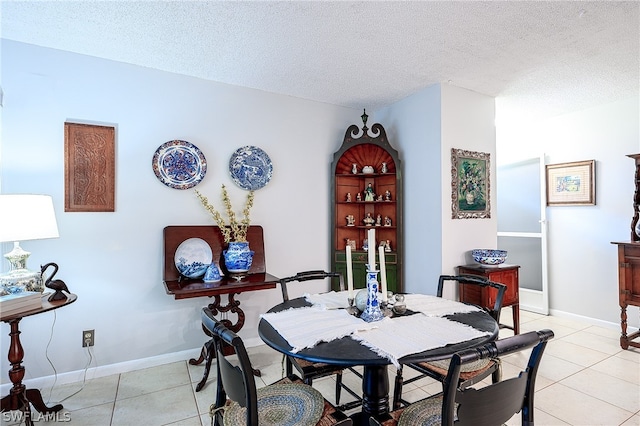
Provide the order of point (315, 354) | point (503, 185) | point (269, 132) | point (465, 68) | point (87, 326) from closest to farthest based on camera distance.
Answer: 1. point (315, 354)
2. point (87, 326)
3. point (465, 68)
4. point (269, 132)
5. point (503, 185)

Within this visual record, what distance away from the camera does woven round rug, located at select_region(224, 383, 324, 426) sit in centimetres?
135

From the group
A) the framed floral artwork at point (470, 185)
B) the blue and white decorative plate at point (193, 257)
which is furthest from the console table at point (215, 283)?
the framed floral artwork at point (470, 185)

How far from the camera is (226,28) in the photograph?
7.47ft

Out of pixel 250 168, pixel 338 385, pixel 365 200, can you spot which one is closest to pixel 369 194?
pixel 365 200

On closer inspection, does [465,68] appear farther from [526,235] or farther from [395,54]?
[526,235]

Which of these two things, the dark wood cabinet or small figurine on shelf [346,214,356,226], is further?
small figurine on shelf [346,214,356,226]

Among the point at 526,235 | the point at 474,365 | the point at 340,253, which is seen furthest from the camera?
the point at 526,235

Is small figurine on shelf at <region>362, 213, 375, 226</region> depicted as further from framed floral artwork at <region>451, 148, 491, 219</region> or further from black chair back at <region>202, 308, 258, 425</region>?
black chair back at <region>202, 308, 258, 425</region>

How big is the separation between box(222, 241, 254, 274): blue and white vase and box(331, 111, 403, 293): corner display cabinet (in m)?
1.10

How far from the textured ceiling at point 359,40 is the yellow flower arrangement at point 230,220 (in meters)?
1.10

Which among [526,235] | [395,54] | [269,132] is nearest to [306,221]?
[269,132]

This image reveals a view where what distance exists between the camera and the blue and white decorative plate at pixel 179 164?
A: 290cm

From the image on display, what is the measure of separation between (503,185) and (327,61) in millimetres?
3532

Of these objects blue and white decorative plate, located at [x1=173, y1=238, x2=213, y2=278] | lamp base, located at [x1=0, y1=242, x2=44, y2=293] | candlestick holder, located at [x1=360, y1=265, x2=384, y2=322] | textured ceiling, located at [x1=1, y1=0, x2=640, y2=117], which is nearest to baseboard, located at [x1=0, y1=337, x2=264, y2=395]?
blue and white decorative plate, located at [x1=173, y1=238, x2=213, y2=278]
